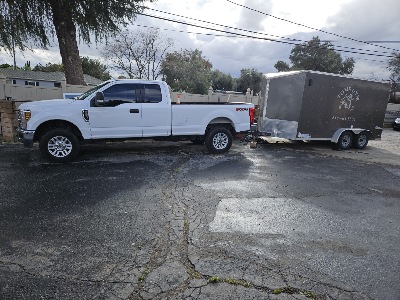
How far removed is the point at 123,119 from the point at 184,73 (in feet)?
121

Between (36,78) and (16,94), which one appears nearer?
(16,94)

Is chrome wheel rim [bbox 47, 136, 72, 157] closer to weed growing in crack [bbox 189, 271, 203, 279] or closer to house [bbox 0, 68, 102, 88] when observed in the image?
weed growing in crack [bbox 189, 271, 203, 279]

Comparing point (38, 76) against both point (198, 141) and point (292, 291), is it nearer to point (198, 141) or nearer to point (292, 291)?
point (198, 141)

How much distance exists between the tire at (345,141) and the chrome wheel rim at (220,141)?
5122 mm

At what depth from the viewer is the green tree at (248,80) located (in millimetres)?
63156

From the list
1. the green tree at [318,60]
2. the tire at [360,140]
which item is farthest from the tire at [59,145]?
the green tree at [318,60]

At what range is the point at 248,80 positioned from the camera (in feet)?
209

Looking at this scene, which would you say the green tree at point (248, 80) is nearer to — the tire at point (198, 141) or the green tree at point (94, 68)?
the green tree at point (94, 68)

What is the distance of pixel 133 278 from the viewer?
9.92 ft

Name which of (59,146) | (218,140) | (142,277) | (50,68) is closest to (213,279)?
(142,277)

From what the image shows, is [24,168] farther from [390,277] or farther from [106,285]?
[390,277]

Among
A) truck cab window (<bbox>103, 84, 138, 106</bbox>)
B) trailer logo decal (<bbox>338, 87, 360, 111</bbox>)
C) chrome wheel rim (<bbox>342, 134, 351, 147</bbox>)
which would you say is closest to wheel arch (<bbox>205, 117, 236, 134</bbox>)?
truck cab window (<bbox>103, 84, 138, 106</bbox>)

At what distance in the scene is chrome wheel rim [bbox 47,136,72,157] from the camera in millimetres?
7508

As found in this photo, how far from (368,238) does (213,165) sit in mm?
4442
